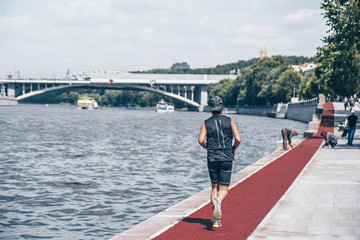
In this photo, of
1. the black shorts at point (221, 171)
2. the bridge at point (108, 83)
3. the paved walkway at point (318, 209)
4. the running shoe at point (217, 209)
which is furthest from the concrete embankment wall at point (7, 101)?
the running shoe at point (217, 209)

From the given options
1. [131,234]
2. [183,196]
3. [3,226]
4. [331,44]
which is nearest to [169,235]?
[131,234]

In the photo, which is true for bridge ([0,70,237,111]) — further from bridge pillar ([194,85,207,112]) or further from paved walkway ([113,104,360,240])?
paved walkway ([113,104,360,240])

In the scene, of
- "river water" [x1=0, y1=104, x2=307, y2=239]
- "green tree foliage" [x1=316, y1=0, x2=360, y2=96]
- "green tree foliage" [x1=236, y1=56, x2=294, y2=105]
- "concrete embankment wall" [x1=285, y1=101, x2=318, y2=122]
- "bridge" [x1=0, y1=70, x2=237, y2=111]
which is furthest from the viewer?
"bridge" [x1=0, y1=70, x2=237, y2=111]

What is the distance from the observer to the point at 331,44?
45.4 meters

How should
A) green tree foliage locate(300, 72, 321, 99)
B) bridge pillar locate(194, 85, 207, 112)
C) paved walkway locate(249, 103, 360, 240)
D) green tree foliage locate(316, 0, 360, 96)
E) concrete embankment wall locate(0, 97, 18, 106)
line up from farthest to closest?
bridge pillar locate(194, 85, 207, 112) → concrete embankment wall locate(0, 97, 18, 106) → green tree foliage locate(300, 72, 321, 99) → green tree foliage locate(316, 0, 360, 96) → paved walkway locate(249, 103, 360, 240)

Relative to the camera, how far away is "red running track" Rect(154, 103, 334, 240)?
811cm

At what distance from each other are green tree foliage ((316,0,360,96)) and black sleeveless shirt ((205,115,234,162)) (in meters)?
28.1

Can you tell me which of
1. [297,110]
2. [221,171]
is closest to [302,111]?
[297,110]

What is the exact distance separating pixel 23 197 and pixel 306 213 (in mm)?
7806

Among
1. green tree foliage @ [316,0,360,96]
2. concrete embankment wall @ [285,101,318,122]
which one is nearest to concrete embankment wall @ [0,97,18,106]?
A: concrete embankment wall @ [285,101,318,122]

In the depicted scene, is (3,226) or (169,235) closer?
(169,235)

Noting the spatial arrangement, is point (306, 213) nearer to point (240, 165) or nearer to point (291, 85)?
point (240, 165)

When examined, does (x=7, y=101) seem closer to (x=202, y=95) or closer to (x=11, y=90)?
(x=11, y=90)

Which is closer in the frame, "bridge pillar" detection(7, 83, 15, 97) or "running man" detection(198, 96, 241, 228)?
"running man" detection(198, 96, 241, 228)
